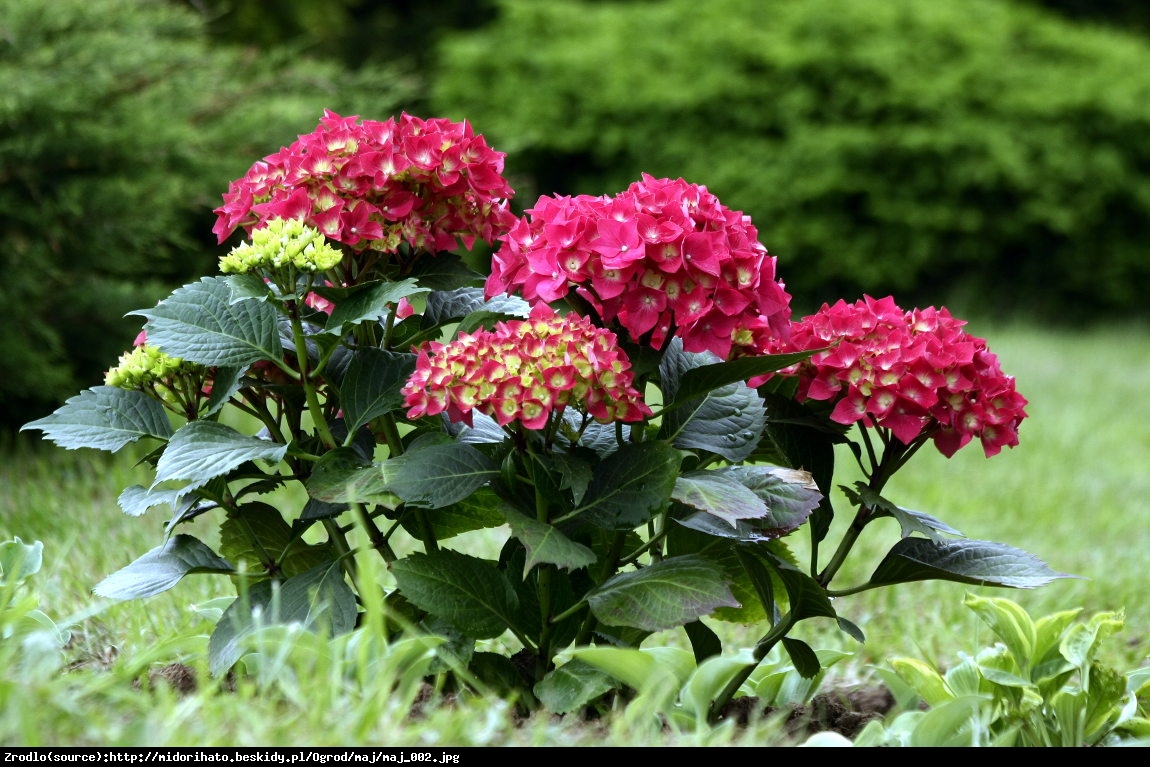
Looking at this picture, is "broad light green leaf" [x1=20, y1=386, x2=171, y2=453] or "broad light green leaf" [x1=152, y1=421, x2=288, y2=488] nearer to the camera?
"broad light green leaf" [x1=152, y1=421, x2=288, y2=488]

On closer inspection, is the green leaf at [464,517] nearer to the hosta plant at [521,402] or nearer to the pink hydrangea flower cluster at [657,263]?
the hosta plant at [521,402]

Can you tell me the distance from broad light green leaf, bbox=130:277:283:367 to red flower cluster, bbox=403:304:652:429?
9.3 inches

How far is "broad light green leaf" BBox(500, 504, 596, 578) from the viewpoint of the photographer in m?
1.31

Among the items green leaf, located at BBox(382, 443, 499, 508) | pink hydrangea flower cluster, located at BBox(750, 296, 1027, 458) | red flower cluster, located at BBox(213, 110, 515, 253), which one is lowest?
green leaf, located at BBox(382, 443, 499, 508)

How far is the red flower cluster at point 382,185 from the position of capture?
146cm

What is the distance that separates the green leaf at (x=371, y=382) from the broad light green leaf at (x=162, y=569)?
285mm

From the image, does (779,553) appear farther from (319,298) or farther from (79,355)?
(79,355)

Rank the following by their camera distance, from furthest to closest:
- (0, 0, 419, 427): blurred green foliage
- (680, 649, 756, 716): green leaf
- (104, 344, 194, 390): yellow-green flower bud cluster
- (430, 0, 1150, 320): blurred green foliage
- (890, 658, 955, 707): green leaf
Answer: (430, 0, 1150, 320): blurred green foliage
(0, 0, 419, 427): blurred green foliage
(890, 658, 955, 707): green leaf
(104, 344, 194, 390): yellow-green flower bud cluster
(680, 649, 756, 716): green leaf

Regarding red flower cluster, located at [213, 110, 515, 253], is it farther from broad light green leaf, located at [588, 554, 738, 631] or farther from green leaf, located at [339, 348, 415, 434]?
broad light green leaf, located at [588, 554, 738, 631]

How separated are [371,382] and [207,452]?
215mm

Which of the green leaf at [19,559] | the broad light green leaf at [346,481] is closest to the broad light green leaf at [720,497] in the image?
the broad light green leaf at [346,481]

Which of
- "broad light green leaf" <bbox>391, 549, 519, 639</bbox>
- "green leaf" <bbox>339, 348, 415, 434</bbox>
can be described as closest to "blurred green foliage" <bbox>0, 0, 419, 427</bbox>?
"green leaf" <bbox>339, 348, 415, 434</bbox>

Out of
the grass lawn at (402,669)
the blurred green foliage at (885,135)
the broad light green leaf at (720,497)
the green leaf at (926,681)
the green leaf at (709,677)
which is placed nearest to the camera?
the grass lawn at (402,669)

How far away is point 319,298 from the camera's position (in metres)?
1.59
